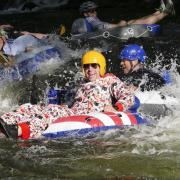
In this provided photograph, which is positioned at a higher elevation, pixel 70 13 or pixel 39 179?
pixel 70 13

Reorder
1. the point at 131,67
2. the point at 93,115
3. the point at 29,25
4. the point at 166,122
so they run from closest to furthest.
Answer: the point at 93,115 → the point at 166,122 → the point at 131,67 → the point at 29,25

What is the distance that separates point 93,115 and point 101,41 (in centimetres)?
A: 597

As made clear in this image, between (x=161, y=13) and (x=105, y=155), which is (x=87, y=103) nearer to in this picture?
(x=105, y=155)

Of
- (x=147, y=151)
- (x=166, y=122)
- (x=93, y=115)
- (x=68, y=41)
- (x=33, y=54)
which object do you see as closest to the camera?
(x=147, y=151)

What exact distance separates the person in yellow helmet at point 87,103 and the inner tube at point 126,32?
526 cm

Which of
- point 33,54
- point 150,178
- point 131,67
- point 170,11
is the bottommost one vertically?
point 150,178

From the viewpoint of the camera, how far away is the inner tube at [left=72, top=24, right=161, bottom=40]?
514 inches

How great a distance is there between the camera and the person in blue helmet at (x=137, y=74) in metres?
8.34

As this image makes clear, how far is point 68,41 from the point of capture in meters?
12.8

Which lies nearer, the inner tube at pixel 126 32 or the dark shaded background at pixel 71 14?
the inner tube at pixel 126 32

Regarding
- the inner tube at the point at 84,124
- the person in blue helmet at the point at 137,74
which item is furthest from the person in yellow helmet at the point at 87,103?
the person in blue helmet at the point at 137,74

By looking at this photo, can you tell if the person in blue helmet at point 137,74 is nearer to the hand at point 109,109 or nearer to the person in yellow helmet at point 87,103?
the person in yellow helmet at point 87,103

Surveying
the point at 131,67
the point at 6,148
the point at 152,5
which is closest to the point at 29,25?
the point at 152,5

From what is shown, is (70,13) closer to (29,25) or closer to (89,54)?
(29,25)
